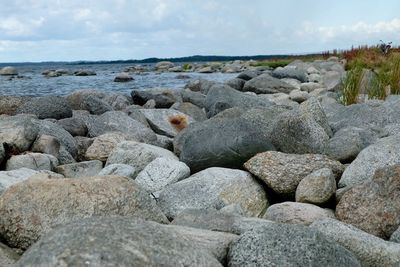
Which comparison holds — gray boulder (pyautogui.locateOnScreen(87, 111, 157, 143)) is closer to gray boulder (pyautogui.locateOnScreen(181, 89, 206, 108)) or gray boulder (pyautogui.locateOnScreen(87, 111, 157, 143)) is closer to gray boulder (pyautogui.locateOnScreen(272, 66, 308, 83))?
gray boulder (pyautogui.locateOnScreen(181, 89, 206, 108))

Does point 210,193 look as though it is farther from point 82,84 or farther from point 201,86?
point 82,84

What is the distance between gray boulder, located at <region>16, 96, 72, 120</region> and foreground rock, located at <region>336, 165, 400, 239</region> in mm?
7829

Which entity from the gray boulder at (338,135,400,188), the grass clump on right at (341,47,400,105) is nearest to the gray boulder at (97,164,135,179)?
the gray boulder at (338,135,400,188)

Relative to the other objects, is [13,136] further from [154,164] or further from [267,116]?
[267,116]

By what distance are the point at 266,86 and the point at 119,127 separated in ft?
31.1

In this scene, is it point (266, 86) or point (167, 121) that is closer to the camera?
point (167, 121)

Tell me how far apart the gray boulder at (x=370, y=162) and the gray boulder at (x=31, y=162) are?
375 centimetres

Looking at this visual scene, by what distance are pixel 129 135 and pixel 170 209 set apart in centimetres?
367

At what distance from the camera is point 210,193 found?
5.95m

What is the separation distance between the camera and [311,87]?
18.2 m

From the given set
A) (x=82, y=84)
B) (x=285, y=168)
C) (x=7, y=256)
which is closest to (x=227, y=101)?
(x=285, y=168)

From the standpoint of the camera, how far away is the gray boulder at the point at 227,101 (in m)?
12.0

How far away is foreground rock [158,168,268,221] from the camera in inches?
228

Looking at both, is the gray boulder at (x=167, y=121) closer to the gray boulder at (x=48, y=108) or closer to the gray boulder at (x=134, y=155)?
the gray boulder at (x=48, y=108)
